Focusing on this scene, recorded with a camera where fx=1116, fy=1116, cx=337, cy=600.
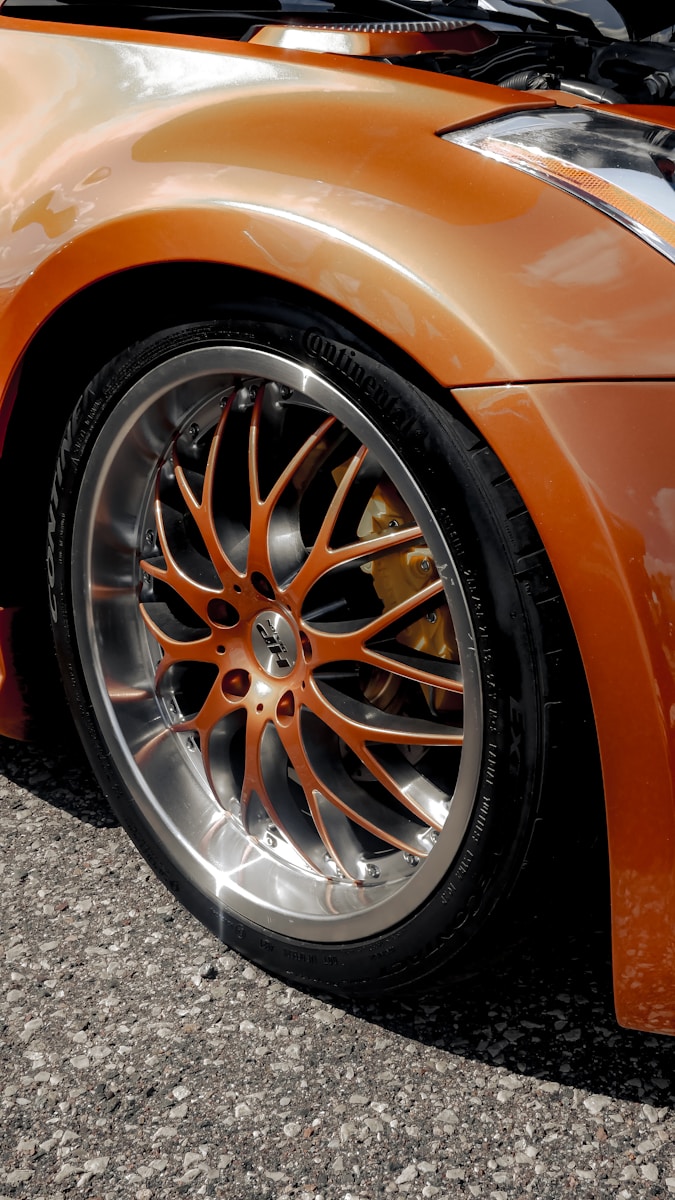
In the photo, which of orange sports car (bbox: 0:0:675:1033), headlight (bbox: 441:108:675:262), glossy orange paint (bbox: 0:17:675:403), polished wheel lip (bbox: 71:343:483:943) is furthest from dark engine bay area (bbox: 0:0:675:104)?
polished wheel lip (bbox: 71:343:483:943)

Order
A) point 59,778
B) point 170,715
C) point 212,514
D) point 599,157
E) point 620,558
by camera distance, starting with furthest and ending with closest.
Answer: point 59,778
point 170,715
point 212,514
point 599,157
point 620,558

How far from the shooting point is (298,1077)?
1640 millimetres

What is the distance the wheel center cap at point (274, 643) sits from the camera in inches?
67.1

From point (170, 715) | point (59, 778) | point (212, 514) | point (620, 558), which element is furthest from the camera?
point (59, 778)

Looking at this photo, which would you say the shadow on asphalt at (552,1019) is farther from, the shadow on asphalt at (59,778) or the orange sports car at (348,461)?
the shadow on asphalt at (59,778)

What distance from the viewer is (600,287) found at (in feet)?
4.09

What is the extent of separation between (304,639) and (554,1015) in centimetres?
70

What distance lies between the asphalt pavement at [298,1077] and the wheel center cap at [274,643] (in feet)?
1.74

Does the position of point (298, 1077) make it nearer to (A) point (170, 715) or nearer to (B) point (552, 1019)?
(B) point (552, 1019)

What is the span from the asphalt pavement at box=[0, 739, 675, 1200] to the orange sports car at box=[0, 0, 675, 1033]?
0.38 feet

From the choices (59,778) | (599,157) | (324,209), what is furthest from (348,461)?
(59,778)

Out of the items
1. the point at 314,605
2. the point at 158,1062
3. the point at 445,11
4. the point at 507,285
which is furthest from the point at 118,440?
the point at 445,11

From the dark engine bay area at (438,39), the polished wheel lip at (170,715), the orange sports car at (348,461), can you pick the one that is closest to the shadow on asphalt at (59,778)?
the orange sports car at (348,461)

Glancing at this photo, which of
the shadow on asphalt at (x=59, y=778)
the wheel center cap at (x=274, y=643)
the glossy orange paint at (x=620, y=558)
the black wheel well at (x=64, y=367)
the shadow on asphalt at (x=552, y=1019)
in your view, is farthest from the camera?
the shadow on asphalt at (x=59, y=778)
